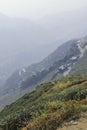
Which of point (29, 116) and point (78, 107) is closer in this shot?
point (78, 107)

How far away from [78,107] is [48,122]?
2.22m

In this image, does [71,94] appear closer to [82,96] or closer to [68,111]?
[82,96]

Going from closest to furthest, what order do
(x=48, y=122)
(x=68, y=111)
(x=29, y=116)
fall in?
(x=48, y=122) → (x=68, y=111) → (x=29, y=116)

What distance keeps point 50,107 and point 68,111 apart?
8.32ft

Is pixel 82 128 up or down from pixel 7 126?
down

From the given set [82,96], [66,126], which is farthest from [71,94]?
[66,126]

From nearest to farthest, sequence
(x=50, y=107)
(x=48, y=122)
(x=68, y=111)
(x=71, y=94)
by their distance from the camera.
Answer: (x=48, y=122) → (x=68, y=111) → (x=50, y=107) → (x=71, y=94)

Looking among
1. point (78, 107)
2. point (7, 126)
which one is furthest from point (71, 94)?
point (78, 107)

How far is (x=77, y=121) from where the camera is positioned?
56.8ft

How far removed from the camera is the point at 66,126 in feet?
55.1

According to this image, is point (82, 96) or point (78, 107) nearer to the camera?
point (78, 107)

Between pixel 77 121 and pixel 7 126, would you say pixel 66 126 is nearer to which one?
pixel 77 121

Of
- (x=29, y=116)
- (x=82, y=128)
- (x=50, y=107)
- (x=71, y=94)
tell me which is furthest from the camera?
(x=71, y=94)

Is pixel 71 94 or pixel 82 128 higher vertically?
pixel 71 94
